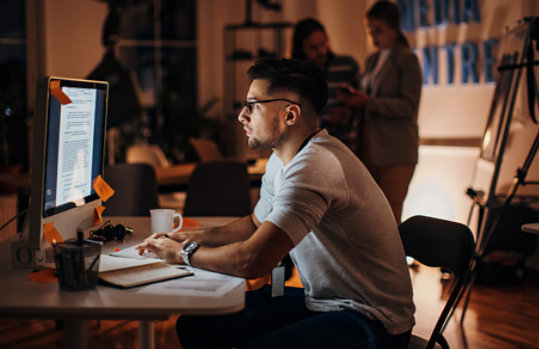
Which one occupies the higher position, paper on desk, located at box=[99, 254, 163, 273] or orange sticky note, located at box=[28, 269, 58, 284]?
paper on desk, located at box=[99, 254, 163, 273]

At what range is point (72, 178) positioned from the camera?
5.65 feet

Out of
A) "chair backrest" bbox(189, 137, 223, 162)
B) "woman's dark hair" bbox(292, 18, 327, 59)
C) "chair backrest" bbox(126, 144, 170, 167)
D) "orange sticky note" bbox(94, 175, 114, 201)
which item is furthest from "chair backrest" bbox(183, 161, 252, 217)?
"chair backrest" bbox(126, 144, 170, 167)

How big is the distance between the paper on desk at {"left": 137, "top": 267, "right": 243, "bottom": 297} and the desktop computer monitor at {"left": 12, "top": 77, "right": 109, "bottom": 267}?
0.34 m

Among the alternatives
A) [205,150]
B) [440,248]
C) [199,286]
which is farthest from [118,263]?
[205,150]

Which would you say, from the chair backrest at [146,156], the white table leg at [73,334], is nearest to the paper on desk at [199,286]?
the white table leg at [73,334]

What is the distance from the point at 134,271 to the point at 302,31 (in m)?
2.50

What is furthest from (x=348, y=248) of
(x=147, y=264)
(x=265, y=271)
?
(x=147, y=264)

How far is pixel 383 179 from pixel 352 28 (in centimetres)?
268

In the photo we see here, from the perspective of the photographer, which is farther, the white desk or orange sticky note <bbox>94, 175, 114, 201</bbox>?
orange sticky note <bbox>94, 175, 114, 201</bbox>

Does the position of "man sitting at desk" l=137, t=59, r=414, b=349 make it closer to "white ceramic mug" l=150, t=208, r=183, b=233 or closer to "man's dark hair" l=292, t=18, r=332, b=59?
"white ceramic mug" l=150, t=208, r=183, b=233

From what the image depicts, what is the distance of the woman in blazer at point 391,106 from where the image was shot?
3494 millimetres

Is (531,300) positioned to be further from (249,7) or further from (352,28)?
(249,7)

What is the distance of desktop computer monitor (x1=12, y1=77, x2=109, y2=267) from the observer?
4.94 ft

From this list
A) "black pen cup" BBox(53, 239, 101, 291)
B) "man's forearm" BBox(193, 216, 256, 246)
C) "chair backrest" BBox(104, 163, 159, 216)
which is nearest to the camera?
"black pen cup" BBox(53, 239, 101, 291)
